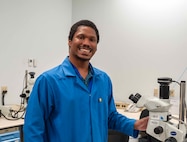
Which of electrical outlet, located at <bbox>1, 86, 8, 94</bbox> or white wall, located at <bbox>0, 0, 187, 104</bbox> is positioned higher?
white wall, located at <bbox>0, 0, 187, 104</bbox>

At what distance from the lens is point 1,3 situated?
302 centimetres

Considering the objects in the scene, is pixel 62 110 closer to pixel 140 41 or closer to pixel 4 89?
pixel 4 89

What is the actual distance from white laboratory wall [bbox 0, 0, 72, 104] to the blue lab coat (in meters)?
1.87

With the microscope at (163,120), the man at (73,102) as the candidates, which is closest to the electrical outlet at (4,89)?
the man at (73,102)

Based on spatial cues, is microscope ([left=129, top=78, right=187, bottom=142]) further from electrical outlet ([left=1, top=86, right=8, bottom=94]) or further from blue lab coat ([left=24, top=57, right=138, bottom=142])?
electrical outlet ([left=1, top=86, right=8, bottom=94])

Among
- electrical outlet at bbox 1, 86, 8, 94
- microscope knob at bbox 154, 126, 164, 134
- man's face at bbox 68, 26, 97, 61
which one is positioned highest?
man's face at bbox 68, 26, 97, 61

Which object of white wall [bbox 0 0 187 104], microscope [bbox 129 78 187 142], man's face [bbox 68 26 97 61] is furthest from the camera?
white wall [bbox 0 0 187 104]

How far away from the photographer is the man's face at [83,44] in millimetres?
1463

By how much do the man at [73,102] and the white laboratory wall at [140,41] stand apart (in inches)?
78.0

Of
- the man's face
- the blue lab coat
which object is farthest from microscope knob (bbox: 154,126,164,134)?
the man's face

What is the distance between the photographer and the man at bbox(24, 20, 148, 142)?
4.39ft

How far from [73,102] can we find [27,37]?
2.24 m

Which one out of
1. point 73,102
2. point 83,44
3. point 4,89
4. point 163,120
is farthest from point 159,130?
point 4,89

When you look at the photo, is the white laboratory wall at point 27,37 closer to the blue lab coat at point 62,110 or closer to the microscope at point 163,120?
the blue lab coat at point 62,110
